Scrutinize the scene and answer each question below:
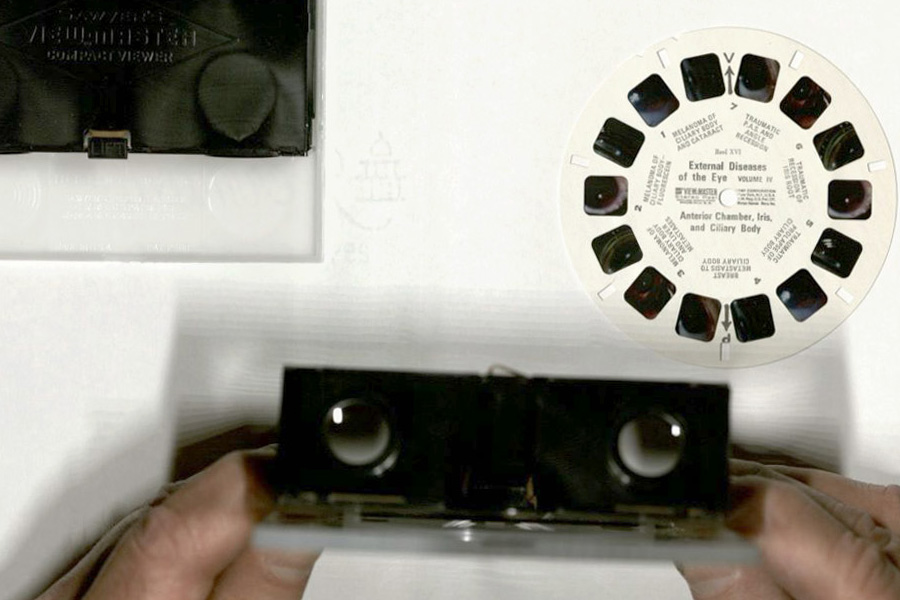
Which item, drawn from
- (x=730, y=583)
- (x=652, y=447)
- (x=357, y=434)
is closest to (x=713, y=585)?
(x=730, y=583)

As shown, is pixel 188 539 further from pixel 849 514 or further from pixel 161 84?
pixel 849 514

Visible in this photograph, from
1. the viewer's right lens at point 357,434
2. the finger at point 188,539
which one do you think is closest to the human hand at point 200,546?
the finger at point 188,539

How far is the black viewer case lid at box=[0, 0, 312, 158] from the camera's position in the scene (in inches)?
43.9

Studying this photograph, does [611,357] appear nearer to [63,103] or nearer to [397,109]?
[397,109]

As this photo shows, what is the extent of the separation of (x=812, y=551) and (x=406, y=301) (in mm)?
547

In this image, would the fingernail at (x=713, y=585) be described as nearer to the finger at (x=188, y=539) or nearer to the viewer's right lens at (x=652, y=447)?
the viewer's right lens at (x=652, y=447)

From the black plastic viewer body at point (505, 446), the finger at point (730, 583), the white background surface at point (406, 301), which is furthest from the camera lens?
the white background surface at point (406, 301)

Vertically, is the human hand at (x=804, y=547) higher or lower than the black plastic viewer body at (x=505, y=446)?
lower

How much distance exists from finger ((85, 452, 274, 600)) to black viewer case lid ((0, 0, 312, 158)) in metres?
0.40

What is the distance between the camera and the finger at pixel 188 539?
1.00m

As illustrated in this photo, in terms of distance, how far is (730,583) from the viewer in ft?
3.57

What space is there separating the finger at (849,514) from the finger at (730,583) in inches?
4.3

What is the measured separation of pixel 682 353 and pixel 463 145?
1.25ft

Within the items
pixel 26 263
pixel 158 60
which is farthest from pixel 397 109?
pixel 26 263
